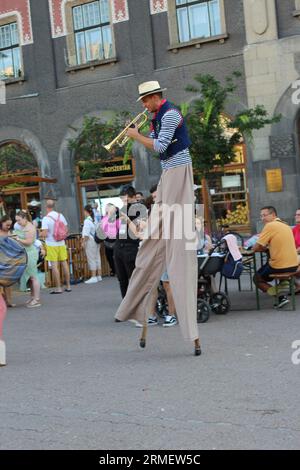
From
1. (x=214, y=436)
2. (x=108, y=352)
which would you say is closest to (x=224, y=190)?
(x=108, y=352)

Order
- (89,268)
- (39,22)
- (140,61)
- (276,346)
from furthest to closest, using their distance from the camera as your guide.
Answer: (39,22) → (140,61) → (89,268) → (276,346)

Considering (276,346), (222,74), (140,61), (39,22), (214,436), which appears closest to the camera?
(214,436)

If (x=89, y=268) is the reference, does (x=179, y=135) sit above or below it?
above

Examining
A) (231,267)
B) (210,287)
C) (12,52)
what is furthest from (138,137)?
(12,52)

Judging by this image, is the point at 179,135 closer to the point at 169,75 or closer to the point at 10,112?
the point at 169,75

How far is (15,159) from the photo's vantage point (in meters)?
22.0

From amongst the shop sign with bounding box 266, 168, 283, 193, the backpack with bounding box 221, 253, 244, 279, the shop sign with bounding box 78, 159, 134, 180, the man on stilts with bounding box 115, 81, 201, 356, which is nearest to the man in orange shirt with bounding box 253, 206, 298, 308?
the backpack with bounding box 221, 253, 244, 279

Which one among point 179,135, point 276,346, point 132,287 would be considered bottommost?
point 276,346

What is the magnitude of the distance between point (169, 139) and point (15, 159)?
16.3 meters

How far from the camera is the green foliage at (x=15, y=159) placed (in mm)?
21688

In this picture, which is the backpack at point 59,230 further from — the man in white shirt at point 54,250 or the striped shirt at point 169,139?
the striped shirt at point 169,139

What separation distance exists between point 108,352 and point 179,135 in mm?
2293

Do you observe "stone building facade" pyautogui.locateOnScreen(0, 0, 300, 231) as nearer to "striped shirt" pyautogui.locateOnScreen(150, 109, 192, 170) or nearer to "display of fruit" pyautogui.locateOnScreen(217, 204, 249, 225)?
"display of fruit" pyautogui.locateOnScreen(217, 204, 249, 225)
